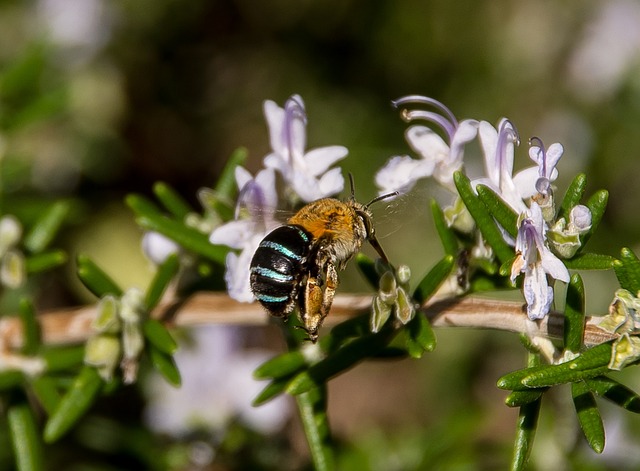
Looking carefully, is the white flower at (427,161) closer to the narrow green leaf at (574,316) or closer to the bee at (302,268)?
the bee at (302,268)

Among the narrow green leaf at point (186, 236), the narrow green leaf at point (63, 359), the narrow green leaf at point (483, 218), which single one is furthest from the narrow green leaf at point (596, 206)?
the narrow green leaf at point (63, 359)

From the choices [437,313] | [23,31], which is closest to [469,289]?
[437,313]

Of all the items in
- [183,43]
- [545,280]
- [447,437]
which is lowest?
[447,437]

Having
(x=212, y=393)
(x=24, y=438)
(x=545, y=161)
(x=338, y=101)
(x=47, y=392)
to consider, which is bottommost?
(x=212, y=393)

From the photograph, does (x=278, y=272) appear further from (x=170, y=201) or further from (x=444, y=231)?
(x=170, y=201)

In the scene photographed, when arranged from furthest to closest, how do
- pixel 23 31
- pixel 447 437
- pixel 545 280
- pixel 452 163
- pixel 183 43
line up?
pixel 183 43 < pixel 23 31 < pixel 447 437 < pixel 452 163 < pixel 545 280

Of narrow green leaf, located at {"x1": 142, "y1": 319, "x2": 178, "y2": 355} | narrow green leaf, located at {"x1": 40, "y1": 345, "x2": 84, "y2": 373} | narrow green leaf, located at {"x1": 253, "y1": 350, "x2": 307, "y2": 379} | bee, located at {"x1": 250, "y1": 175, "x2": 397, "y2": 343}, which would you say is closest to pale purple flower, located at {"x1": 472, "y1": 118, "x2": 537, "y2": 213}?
bee, located at {"x1": 250, "y1": 175, "x2": 397, "y2": 343}

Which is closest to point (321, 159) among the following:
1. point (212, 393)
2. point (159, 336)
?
point (159, 336)

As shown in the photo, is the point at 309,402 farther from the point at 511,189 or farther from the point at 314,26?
the point at 314,26
